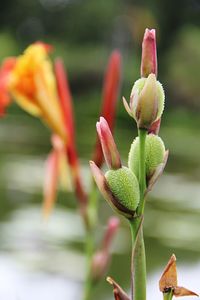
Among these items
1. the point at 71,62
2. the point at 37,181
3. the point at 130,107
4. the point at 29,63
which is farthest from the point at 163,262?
the point at 71,62

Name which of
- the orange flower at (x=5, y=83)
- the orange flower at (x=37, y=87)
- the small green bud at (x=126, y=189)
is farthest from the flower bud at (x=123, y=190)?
the orange flower at (x=37, y=87)

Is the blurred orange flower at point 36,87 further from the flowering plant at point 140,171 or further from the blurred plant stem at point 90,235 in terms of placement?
the flowering plant at point 140,171

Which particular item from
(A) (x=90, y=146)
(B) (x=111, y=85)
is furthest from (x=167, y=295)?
(A) (x=90, y=146)

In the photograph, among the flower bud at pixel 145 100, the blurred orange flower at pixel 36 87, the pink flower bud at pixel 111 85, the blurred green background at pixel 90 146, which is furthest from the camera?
the blurred green background at pixel 90 146

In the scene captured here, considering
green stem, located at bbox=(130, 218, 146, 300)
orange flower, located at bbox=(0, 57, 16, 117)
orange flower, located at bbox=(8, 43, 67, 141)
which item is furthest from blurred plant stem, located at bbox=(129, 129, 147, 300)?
orange flower, located at bbox=(8, 43, 67, 141)

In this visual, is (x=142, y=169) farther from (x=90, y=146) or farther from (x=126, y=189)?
(x=90, y=146)

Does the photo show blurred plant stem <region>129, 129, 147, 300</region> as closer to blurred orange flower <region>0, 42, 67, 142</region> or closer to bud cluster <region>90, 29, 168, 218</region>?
bud cluster <region>90, 29, 168, 218</region>

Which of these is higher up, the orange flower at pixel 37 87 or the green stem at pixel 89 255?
the orange flower at pixel 37 87
